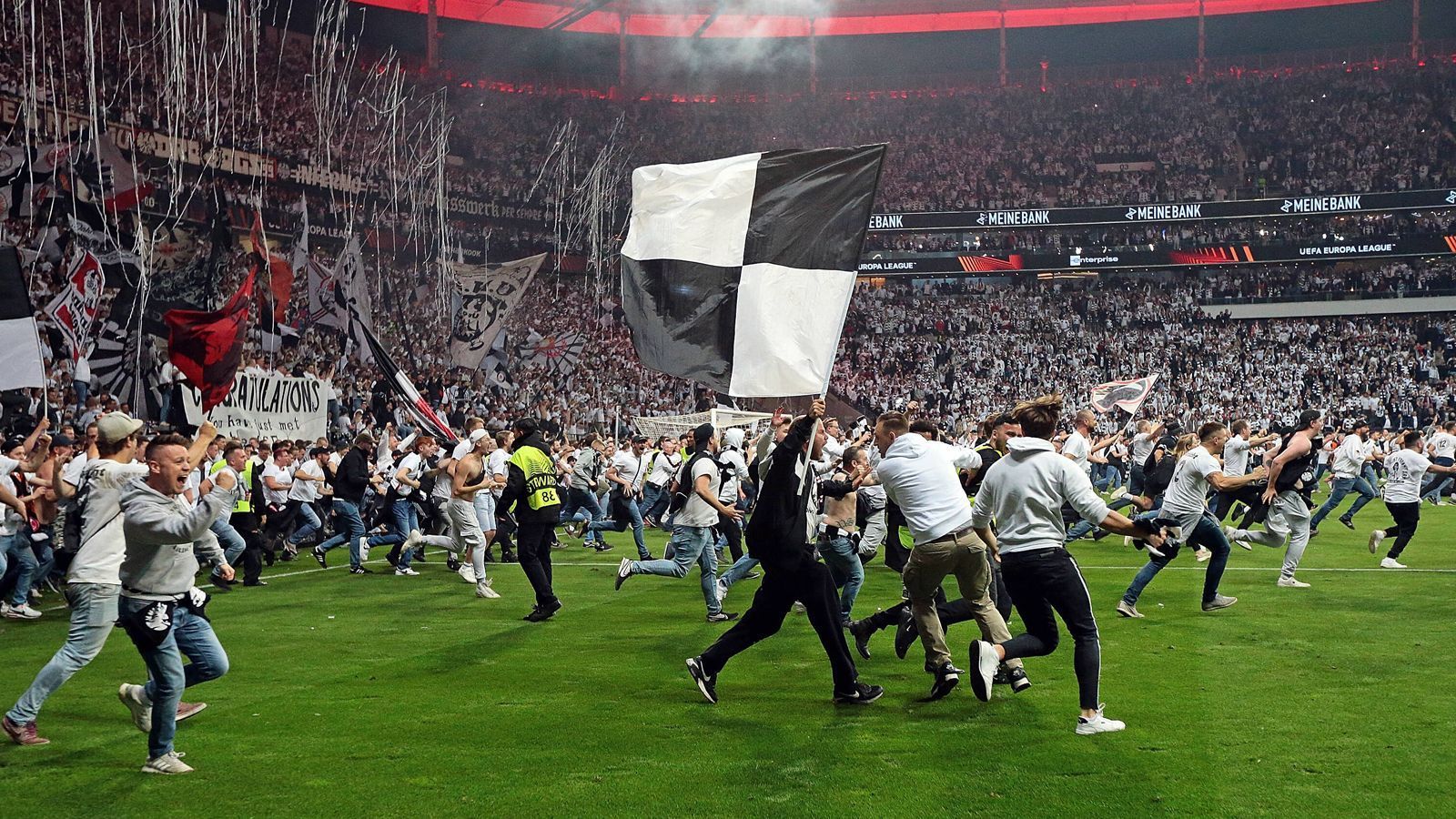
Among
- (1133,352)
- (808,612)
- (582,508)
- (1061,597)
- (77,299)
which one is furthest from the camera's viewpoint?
(1133,352)

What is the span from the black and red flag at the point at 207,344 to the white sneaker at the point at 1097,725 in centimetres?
1207

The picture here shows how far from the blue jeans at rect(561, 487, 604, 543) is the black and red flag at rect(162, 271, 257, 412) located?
16.3 feet

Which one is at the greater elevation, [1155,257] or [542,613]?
[1155,257]

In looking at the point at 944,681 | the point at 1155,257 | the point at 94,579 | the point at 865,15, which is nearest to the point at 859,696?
the point at 944,681

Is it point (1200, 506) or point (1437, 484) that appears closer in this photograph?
point (1200, 506)

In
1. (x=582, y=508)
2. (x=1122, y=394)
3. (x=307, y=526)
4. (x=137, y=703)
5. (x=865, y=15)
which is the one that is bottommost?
(x=582, y=508)

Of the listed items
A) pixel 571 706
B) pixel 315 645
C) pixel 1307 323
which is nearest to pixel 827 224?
pixel 571 706

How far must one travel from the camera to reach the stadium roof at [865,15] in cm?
6038

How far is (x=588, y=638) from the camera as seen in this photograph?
1027 centimetres

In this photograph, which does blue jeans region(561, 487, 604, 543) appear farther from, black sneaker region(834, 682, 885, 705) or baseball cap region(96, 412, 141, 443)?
baseball cap region(96, 412, 141, 443)

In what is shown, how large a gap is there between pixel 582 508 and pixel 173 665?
14906mm

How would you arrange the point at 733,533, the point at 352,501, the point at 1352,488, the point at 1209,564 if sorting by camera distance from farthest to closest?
the point at 1352,488
the point at 352,501
the point at 733,533
the point at 1209,564

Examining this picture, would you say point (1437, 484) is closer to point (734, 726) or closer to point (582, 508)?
point (582, 508)

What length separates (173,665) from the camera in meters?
5.98
